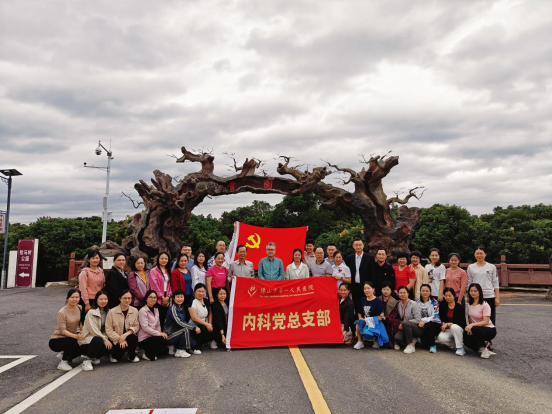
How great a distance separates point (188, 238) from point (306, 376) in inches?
887

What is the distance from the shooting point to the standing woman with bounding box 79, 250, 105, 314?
6571 millimetres

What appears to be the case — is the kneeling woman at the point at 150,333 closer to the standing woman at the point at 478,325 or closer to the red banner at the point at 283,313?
the red banner at the point at 283,313

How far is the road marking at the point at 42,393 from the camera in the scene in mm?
4311

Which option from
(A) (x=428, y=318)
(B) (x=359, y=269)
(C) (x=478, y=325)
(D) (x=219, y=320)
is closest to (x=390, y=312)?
(A) (x=428, y=318)

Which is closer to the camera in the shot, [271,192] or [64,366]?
[64,366]

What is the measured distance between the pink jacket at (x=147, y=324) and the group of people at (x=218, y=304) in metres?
0.02

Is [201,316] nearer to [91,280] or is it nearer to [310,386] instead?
[91,280]

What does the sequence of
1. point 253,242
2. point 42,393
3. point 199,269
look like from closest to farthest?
point 42,393 < point 199,269 < point 253,242

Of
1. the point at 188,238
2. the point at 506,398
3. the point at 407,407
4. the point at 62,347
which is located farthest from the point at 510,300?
the point at 188,238

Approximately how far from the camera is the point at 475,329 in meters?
6.46

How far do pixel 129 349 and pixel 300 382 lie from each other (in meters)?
2.74

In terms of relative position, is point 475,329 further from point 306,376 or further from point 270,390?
point 270,390

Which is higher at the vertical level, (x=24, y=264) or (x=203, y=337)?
(x=24, y=264)

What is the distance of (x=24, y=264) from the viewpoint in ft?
67.3
